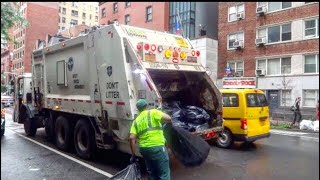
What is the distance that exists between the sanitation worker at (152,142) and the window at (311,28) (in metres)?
22.5

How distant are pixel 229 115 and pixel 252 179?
11.3ft

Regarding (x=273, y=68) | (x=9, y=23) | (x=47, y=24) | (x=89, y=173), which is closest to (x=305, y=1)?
(x=273, y=68)

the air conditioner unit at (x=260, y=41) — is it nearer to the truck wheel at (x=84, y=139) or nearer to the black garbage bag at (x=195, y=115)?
the black garbage bag at (x=195, y=115)

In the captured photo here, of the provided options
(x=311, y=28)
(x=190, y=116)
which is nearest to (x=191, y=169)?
(x=190, y=116)

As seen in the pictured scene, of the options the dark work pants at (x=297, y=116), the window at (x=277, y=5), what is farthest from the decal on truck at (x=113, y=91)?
the window at (x=277, y=5)

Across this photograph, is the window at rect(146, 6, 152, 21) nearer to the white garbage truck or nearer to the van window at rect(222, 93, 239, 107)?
the white garbage truck

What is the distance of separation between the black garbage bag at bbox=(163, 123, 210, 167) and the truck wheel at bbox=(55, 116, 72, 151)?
11.9 feet

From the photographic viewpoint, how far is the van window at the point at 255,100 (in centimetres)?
1005

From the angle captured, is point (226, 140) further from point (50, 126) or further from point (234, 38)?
point (234, 38)

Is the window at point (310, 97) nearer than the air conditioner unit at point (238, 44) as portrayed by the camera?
Yes

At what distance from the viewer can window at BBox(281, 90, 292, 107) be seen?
25906 millimetres

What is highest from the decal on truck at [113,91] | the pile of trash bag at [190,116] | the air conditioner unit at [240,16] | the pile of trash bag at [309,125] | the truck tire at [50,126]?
the air conditioner unit at [240,16]

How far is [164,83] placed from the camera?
8.48 meters

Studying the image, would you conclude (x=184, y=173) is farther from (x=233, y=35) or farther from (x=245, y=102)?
(x=233, y=35)
